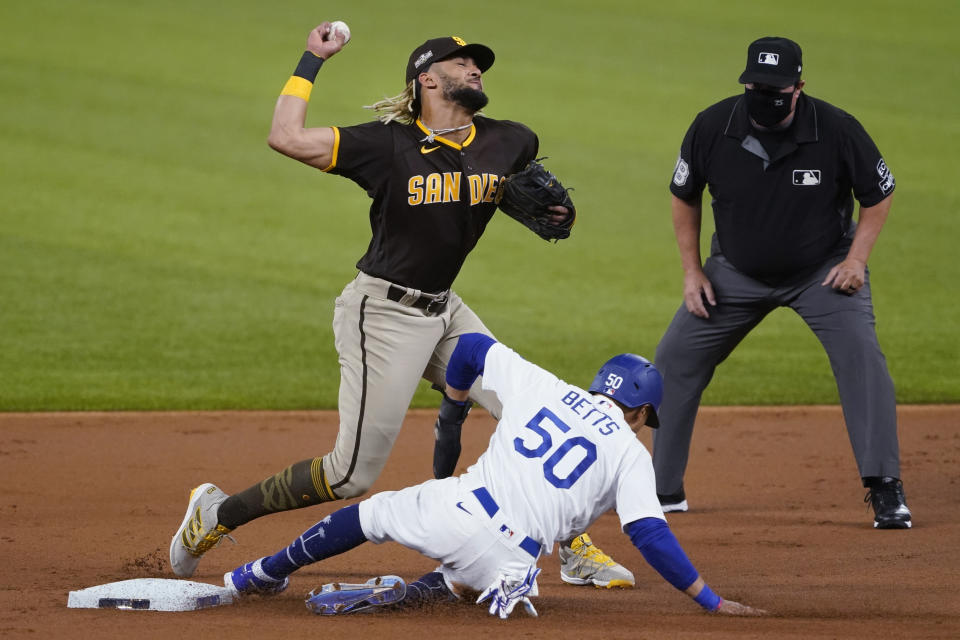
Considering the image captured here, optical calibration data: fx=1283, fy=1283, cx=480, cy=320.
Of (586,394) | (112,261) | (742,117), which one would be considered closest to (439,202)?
(586,394)

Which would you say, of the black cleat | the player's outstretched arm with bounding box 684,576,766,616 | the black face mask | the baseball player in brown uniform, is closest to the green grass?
the black cleat

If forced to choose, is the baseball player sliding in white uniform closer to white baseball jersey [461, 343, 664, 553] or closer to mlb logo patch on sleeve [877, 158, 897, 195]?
white baseball jersey [461, 343, 664, 553]

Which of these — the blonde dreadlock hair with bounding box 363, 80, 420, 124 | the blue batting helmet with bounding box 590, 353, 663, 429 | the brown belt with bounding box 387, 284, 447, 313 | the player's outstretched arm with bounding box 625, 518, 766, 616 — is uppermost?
the blonde dreadlock hair with bounding box 363, 80, 420, 124

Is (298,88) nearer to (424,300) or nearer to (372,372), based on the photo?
(424,300)

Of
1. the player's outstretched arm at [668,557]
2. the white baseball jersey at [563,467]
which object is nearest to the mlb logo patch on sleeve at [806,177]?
the white baseball jersey at [563,467]

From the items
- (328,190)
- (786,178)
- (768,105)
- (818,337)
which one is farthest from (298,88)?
(328,190)

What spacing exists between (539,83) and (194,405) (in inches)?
468

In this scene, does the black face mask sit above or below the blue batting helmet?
above

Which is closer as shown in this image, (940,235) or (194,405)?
(194,405)

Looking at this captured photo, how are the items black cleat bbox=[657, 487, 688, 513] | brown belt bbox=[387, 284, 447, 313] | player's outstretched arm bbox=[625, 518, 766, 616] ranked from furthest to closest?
1. black cleat bbox=[657, 487, 688, 513]
2. brown belt bbox=[387, 284, 447, 313]
3. player's outstretched arm bbox=[625, 518, 766, 616]

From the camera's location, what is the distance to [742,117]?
241 inches

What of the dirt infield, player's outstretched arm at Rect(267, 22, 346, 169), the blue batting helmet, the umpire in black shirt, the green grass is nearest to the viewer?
the dirt infield

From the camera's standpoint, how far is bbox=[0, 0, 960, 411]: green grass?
398 inches

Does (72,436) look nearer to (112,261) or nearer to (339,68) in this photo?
(112,261)
